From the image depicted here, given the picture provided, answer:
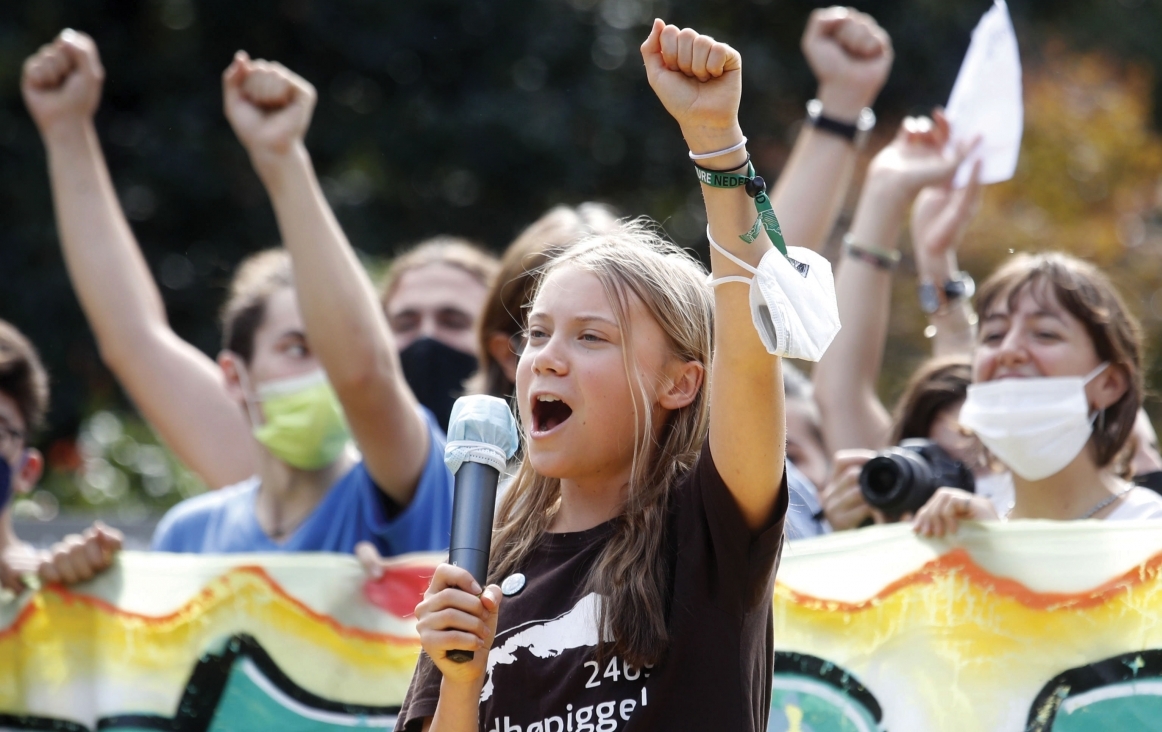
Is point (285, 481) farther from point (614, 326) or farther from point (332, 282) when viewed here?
point (614, 326)

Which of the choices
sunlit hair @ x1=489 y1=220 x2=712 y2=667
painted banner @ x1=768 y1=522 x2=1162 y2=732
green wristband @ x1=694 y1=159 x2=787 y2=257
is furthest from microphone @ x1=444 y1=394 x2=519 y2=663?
painted banner @ x1=768 y1=522 x2=1162 y2=732

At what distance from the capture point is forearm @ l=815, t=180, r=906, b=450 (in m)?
4.16

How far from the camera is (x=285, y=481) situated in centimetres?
398

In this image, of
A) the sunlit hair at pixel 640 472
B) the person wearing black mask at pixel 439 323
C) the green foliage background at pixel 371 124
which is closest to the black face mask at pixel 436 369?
the person wearing black mask at pixel 439 323

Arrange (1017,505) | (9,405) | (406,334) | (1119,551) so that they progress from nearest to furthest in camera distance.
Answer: (1119,551)
(1017,505)
(9,405)
(406,334)

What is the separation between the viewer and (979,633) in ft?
9.62

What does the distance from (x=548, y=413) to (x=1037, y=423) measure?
152 cm

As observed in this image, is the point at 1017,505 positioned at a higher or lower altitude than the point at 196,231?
lower

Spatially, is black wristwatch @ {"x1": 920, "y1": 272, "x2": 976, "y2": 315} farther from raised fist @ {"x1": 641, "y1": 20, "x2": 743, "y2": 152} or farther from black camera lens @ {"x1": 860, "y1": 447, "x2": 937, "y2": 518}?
raised fist @ {"x1": 641, "y1": 20, "x2": 743, "y2": 152}

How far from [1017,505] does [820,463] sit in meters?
0.99

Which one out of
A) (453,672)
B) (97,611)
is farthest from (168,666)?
(453,672)

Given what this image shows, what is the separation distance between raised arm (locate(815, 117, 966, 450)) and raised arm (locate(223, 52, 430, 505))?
1.27m

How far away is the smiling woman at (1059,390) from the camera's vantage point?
3.26m

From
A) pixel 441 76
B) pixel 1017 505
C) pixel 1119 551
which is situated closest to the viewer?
pixel 1119 551
